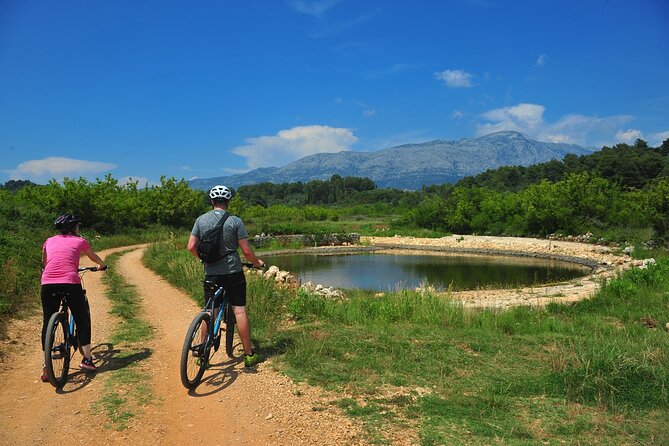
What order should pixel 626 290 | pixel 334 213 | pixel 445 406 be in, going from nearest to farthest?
pixel 445 406, pixel 626 290, pixel 334 213

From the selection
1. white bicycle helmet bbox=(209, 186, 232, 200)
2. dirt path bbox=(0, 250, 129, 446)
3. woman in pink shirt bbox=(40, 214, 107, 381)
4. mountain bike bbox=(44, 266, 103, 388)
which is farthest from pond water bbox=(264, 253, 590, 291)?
mountain bike bbox=(44, 266, 103, 388)

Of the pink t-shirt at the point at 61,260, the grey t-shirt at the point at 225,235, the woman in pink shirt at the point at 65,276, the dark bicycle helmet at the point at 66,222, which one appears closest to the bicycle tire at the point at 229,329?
the grey t-shirt at the point at 225,235

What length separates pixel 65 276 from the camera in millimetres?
4965

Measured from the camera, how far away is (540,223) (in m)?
41.7

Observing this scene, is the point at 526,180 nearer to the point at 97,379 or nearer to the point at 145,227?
the point at 145,227

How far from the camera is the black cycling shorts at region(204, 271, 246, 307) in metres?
5.10

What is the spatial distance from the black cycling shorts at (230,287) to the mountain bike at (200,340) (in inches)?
1.7

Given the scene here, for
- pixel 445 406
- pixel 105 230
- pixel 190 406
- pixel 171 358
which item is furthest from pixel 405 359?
pixel 105 230

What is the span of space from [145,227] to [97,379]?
3303 centimetres

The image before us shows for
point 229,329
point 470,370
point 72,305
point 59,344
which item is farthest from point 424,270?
point 59,344

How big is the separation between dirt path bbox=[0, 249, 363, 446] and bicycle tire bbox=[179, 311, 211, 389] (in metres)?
0.14

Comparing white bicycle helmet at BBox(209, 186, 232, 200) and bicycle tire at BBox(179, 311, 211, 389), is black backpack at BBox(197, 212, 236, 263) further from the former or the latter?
bicycle tire at BBox(179, 311, 211, 389)

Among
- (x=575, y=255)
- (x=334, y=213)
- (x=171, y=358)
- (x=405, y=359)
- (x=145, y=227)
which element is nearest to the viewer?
(x=405, y=359)

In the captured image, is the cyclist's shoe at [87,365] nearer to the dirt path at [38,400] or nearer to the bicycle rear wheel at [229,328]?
the dirt path at [38,400]
